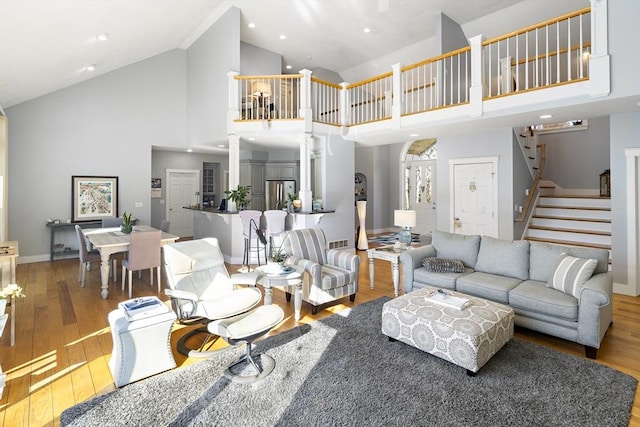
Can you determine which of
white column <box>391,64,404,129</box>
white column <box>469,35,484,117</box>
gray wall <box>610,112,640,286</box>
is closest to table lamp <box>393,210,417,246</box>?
white column <box>469,35,484,117</box>

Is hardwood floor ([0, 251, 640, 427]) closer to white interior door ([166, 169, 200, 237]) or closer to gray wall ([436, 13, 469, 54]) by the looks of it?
white interior door ([166, 169, 200, 237])

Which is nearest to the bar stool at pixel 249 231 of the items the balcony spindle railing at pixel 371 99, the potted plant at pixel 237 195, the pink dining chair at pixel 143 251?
the potted plant at pixel 237 195

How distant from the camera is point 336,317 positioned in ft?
12.4

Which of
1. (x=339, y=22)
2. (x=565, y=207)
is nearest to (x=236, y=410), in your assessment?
(x=565, y=207)

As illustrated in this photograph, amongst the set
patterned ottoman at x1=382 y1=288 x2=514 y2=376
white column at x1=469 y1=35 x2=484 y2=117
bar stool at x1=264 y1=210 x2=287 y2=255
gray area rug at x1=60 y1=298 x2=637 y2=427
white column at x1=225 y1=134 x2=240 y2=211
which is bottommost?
gray area rug at x1=60 y1=298 x2=637 y2=427

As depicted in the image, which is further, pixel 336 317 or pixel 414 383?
pixel 336 317

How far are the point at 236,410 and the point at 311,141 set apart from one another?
215 inches

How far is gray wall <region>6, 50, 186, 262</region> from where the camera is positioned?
6.70 m

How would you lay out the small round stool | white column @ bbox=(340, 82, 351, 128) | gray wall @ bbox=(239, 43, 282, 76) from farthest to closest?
1. gray wall @ bbox=(239, 43, 282, 76)
2. white column @ bbox=(340, 82, 351, 128)
3. the small round stool

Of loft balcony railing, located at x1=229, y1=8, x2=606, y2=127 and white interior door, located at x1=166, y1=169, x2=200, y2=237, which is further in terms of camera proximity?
white interior door, located at x1=166, y1=169, x2=200, y2=237

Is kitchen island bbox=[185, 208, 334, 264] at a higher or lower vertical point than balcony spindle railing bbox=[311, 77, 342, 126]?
lower

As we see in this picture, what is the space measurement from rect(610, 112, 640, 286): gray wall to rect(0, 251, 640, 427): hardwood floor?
53cm

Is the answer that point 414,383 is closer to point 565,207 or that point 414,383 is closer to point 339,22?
point 565,207

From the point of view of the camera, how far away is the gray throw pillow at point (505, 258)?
3.82 metres
